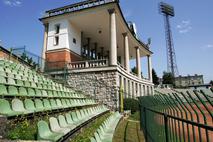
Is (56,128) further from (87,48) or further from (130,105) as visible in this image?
(87,48)

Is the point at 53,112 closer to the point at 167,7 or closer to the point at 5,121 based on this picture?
the point at 5,121

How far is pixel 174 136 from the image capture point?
289 centimetres

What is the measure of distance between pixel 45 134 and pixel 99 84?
1288cm

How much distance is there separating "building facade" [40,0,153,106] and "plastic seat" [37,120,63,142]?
1166 centimetres

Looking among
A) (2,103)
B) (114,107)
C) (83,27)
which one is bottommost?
(114,107)

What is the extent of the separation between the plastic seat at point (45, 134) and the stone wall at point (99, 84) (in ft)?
38.5

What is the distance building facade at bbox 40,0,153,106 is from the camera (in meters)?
16.6

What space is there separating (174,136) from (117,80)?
1352 centimetres

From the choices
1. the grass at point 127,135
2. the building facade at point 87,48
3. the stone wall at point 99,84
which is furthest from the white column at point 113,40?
the grass at point 127,135

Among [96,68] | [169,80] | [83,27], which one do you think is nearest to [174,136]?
[96,68]

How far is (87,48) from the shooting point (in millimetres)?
27359

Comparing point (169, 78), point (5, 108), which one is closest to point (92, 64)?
point (5, 108)

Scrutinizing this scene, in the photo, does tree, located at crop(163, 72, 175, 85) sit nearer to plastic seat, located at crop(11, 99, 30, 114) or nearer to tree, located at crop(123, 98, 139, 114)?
tree, located at crop(123, 98, 139, 114)

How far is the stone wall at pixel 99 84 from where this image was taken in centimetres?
1588
